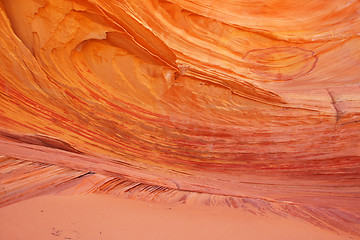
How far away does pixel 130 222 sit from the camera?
2791mm

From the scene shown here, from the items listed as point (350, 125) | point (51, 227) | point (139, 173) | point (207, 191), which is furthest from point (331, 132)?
point (51, 227)

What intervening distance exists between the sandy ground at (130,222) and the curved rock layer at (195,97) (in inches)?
20.3

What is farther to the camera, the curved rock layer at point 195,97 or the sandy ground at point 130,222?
the curved rock layer at point 195,97

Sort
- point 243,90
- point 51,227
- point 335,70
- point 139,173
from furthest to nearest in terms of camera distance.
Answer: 1. point 335,70
2. point 243,90
3. point 139,173
4. point 51,227

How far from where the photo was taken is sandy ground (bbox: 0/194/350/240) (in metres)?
2.38

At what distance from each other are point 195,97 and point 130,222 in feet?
10.2

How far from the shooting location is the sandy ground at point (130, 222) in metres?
2.38

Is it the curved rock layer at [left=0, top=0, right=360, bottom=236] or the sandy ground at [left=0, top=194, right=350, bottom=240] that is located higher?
the curved rock layer at [left=0, top=0, right=360, bottom=236]

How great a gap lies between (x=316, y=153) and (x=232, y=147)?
5.12 ft

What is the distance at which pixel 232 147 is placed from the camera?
217 inches

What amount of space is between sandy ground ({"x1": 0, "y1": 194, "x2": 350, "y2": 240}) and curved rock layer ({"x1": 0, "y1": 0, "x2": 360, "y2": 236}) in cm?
52

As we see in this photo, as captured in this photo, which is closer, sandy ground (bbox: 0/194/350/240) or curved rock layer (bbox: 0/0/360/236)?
sandy ground (bbox: 0/194/350/240)

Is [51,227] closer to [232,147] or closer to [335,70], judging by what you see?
[232,147]

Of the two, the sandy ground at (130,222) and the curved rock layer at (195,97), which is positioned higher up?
the curved rock layer at (195,97)
